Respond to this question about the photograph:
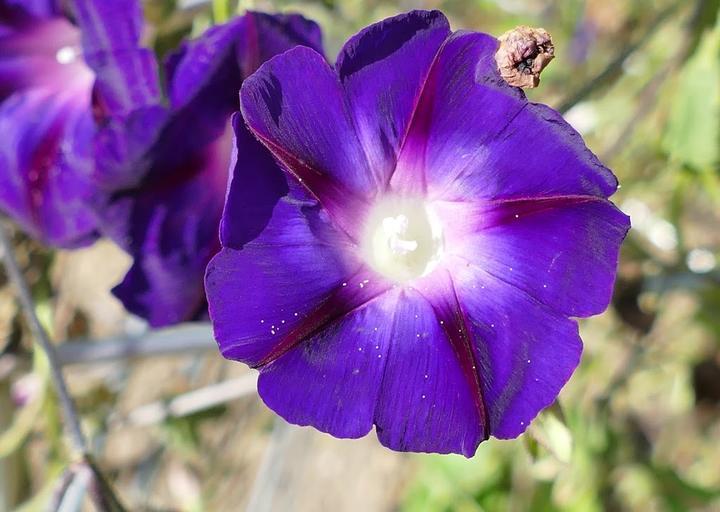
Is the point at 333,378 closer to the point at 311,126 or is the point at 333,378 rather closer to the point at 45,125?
the point at 311,126

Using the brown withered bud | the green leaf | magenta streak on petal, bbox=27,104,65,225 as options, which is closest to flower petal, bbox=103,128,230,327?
magenta streak on petal, bbox=27,104,65,225

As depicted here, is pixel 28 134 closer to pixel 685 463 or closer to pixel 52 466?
pixel 52 466

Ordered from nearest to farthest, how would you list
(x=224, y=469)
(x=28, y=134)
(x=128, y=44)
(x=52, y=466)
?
(x=128, y=44), (x=28, y=134), (x=52, y=466), (x=224, y=469)

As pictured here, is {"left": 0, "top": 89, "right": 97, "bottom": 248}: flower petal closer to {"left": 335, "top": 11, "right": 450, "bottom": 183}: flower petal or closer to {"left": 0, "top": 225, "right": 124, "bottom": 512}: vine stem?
{"left": 0, "top": 225, "right": 124, "bottom": 512}: vine stem

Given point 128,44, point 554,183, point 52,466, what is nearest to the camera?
point 554,183

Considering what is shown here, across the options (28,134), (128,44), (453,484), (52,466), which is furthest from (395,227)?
(453,484)

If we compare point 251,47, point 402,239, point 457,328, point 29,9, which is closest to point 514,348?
point 457,328
